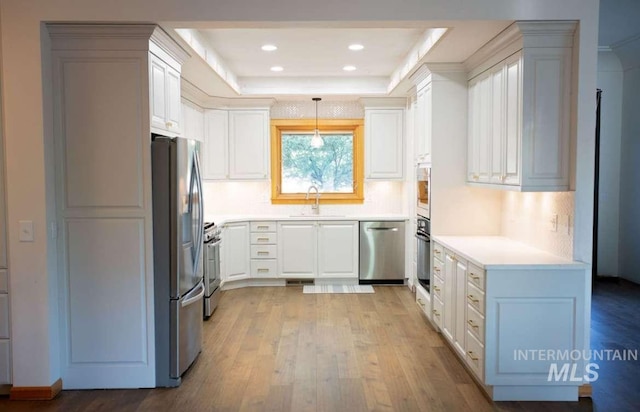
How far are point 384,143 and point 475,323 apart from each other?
376 centimetres

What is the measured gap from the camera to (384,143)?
6.75 m

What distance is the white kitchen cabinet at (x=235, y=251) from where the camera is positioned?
623 cm

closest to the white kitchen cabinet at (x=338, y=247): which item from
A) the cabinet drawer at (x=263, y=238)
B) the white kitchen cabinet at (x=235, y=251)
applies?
the cabinet drawer at (x=263, y=238)

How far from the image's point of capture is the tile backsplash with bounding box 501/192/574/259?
11.0 feet

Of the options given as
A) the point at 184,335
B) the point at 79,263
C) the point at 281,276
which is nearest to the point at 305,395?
the point at 184,335

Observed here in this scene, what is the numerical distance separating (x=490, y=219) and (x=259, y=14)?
278 centimetres

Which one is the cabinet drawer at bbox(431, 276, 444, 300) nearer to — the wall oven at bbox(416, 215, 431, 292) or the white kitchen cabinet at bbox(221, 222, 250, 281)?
the wall oven at bbox(416, 215, 431, 292)

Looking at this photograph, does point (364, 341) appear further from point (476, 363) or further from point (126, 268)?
point (126, 268)

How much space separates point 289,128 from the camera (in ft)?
23.2

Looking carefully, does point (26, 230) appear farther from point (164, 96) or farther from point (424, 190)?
point (424, 190)

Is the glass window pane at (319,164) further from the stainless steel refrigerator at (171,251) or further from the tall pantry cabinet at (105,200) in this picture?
the tall pantry cabinet at (105,200)

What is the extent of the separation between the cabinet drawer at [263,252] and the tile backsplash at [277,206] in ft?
2.34

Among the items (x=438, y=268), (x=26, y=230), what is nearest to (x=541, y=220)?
(x=438, y=268)

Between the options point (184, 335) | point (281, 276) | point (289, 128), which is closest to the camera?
point (184, 335)
